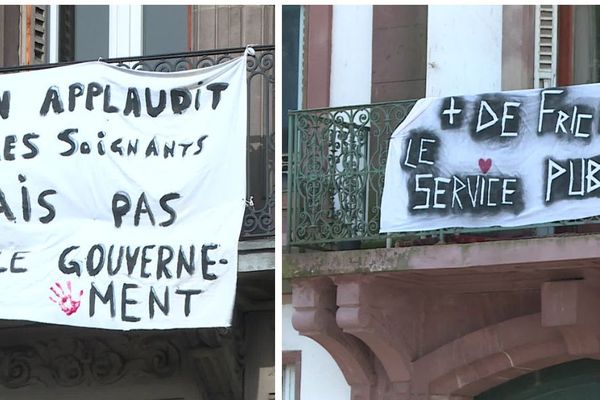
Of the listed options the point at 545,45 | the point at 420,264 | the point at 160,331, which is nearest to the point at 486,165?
the point at 420,264

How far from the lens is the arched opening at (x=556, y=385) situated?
1484cm

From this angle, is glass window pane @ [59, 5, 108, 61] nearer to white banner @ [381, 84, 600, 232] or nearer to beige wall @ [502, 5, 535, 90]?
white banner @ [381, 84, 600, 232]

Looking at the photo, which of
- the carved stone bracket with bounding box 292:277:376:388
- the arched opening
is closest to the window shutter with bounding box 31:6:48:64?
the carved stone bracket with bounding box 292:277:376:388

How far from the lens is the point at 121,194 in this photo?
14078mm

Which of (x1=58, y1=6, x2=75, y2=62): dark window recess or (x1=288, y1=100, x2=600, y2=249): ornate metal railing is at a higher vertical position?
(x1=58, y1=6, x2=75, y2=62): dark window recess

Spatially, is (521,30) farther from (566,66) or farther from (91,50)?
(91,50)

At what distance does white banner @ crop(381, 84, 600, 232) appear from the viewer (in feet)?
45.6

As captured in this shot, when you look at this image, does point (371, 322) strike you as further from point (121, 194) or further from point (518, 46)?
point (518, 46)

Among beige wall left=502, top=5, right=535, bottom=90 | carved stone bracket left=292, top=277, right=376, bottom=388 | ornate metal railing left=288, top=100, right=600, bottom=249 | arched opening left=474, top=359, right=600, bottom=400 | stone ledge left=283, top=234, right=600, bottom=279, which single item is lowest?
arched opening left=474, top=359, right=600, bottom=400

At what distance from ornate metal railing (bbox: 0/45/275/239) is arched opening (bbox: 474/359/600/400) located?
8.26 ft

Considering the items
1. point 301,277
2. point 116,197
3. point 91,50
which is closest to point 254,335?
point 301,277

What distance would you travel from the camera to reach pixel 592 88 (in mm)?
13938

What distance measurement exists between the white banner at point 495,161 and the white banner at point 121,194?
1430 millimetres

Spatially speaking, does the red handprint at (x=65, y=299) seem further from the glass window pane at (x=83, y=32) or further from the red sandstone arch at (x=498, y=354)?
the red sandstone arch at (x=498, y=354)
